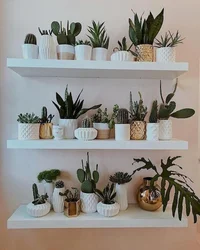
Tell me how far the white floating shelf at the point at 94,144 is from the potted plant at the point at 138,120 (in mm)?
62

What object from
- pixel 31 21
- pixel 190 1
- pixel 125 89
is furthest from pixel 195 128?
pixel 31 21

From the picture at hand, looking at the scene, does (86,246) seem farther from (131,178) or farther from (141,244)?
(131,178)

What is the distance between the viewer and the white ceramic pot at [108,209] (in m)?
1.31

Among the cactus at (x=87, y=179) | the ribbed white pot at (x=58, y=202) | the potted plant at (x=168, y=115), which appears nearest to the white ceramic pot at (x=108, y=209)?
the cactus at (x=87, y=179)

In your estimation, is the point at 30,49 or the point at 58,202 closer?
the point at 30,49

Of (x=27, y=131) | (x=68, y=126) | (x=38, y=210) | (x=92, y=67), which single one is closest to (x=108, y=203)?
(x=38, y=210)

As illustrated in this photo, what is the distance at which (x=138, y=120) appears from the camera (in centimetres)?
134

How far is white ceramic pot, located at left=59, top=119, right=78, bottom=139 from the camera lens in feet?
4.35

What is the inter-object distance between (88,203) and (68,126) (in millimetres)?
457

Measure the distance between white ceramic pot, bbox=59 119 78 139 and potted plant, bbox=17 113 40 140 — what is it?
0.46 feet

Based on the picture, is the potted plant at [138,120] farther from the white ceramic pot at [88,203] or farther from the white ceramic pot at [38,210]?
the white ceramic pot at [38,210]

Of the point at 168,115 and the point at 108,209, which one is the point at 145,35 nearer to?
the point at 168,115

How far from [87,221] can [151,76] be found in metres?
0.92

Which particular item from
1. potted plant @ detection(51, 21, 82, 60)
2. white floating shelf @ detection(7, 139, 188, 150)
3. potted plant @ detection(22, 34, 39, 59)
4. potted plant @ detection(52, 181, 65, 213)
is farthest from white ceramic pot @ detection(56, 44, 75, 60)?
potted plant @ detection(52, 181, 65, 213)
